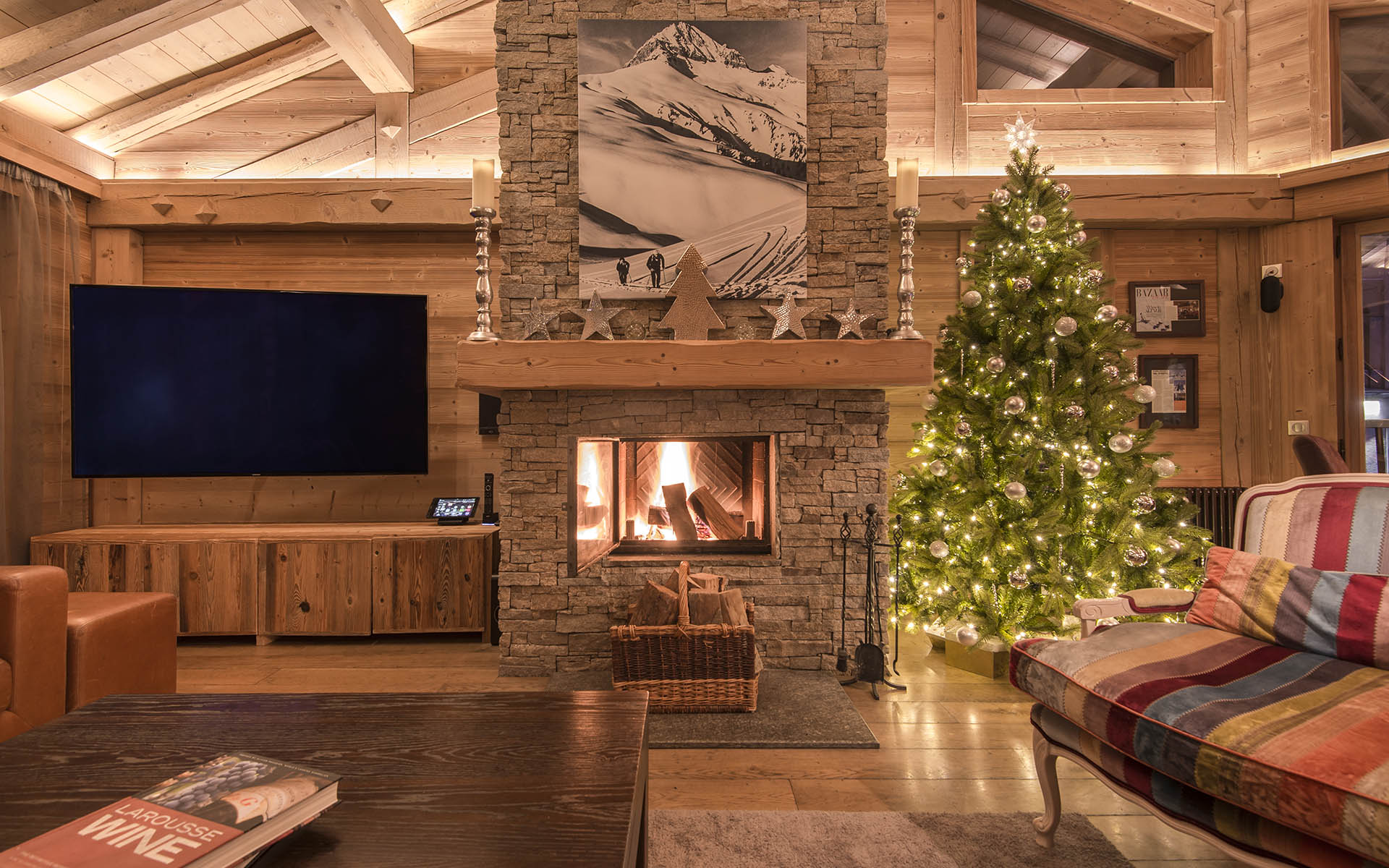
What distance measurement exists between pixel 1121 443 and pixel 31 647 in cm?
393

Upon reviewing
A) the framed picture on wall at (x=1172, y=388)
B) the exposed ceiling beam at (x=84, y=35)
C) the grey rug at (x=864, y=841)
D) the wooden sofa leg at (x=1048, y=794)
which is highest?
the exposed ceiling beam at (x=84, y=35)

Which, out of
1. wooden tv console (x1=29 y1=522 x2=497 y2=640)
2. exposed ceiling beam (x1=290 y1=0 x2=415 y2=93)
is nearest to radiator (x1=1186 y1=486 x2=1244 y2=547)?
wooden tv console (x1=29 y1=522 x2=497 y2=640)

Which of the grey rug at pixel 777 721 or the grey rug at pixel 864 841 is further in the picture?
the grey rug at pixel 777 721

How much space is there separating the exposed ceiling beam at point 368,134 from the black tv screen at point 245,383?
0.93 m

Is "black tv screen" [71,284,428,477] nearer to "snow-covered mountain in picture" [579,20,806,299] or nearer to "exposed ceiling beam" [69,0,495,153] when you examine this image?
"exposed ceiling beam" [69,0,495,153]

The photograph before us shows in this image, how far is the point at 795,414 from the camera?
287 centimetres

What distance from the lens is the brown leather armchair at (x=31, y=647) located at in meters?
1.84

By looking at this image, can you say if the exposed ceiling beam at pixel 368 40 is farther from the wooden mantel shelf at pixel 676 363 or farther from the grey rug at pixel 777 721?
the grey rug at pixel 777 721

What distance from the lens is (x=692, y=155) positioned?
2812mm

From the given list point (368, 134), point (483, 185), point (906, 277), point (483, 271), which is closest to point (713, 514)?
Result: point (906, 277)

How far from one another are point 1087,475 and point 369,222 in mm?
3881

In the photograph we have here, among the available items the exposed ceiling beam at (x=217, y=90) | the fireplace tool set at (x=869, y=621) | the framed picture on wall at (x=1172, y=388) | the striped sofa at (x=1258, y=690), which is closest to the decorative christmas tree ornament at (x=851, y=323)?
the fireplace tool set at (x=869, y=621)

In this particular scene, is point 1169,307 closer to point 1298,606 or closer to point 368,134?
point 1298,606

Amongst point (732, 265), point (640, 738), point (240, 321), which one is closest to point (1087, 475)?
point (732, 265)
